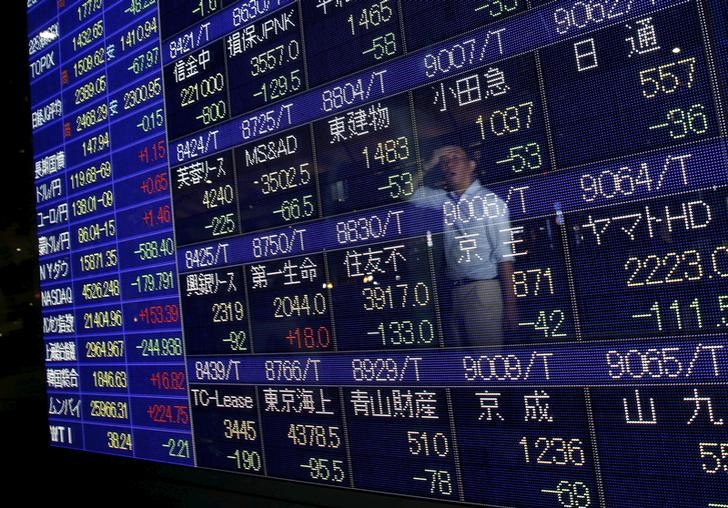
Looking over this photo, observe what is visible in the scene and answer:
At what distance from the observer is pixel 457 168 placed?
2883 millimetres

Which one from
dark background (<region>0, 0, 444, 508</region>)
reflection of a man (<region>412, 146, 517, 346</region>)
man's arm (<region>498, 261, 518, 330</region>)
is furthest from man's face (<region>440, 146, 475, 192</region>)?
dark background (<region>0, 0, 444, 508</region>)

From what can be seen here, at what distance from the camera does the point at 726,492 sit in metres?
2.26

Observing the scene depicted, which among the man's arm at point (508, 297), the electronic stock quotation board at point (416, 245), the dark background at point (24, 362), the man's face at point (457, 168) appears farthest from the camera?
the dark background at point (24, 362)

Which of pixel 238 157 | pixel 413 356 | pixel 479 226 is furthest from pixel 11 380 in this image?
pixel 479 226

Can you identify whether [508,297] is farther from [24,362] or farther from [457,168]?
[24,362]

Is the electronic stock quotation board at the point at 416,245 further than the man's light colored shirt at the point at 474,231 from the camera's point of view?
No

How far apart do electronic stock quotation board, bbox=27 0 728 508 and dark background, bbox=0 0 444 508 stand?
1.19 ft

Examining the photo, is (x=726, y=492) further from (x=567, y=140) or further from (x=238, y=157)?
(x=238, y=157)

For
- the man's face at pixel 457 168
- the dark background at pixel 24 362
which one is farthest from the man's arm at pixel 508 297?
the dark background at pixel 24 362

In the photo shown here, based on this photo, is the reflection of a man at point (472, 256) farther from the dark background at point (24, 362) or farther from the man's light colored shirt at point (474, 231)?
the dark background at point (24, 362)

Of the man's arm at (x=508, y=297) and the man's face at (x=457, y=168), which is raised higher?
the man's face at (x=457, y=168)

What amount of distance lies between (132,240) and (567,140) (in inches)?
117

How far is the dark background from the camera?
4727mm

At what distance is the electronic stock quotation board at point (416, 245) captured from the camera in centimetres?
238
